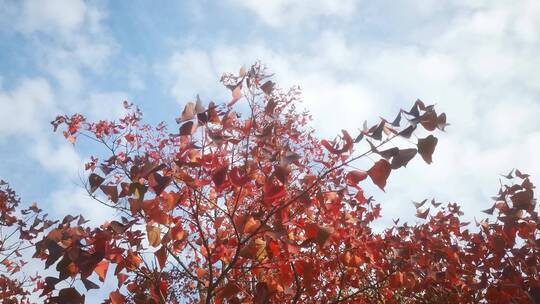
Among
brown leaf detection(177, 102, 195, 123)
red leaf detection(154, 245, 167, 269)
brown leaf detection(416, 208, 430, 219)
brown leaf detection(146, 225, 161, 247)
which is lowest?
red leaf detection(154, 245, 167, 269)

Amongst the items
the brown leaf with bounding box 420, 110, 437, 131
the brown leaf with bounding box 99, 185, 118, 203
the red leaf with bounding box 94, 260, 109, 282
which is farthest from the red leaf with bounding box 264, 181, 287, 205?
the red leaf with bounding box 94, 260, 109, 282

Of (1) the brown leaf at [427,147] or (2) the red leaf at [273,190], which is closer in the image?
(1) the brown leaf at [427,147]

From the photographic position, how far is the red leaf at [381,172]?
7.87ft

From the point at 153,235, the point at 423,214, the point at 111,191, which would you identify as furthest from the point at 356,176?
the point at 423,214

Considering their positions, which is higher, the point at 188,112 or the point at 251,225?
the point at 188,112

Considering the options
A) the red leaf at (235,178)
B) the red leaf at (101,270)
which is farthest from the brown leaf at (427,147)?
the red leaf at (101,270)

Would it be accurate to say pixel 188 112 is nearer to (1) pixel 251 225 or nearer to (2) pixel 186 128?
(2) pixel 186 128

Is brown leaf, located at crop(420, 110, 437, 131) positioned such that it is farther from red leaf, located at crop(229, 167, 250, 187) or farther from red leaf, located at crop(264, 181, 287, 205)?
red leaf, located at crop(229, 167, 250, 187)

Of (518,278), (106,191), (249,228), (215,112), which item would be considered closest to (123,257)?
(106,191)

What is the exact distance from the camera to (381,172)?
7.93 ft

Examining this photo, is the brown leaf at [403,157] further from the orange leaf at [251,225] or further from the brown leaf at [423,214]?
the brown leaf at [423,214]

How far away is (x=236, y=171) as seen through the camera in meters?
2.71

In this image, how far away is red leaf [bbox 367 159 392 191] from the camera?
7.87 ft

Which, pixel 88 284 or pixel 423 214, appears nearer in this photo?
pixel 88 284
